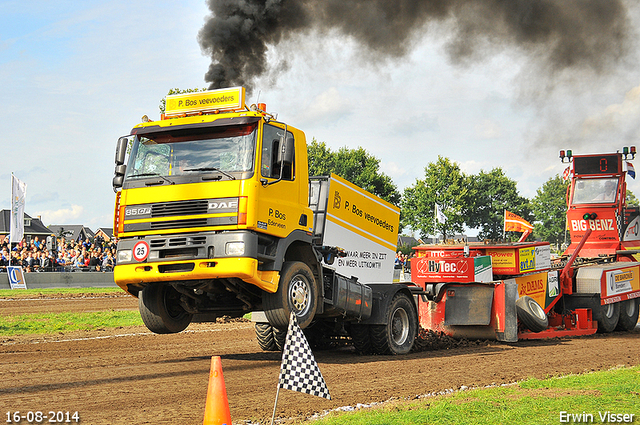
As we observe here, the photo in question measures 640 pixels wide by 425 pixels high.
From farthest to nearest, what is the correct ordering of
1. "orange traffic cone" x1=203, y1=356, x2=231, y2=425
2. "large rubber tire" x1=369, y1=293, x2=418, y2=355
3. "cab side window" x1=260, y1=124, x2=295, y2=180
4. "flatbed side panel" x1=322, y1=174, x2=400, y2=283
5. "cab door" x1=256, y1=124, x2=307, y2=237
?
"large rubber tire" x1=369, y1=293, x2=418, y2=355 → "flatbed side panel" x1=322, y1=174, x2=400, y2=283 → "cab side window" x1=260, y1=124, x2=295, y2=180 → "cab door" x1=256, y1=124, x2=307, y2=237 → "orange traffic cone" x1=203, y1=356, x2=231, y2=425

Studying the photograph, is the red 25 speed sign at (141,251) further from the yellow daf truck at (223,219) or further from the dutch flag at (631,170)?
the dutch flag at (631,170)

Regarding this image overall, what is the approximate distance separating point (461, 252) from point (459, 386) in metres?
5.74

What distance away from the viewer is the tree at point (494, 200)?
82500 millimetres

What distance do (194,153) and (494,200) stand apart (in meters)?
80.4

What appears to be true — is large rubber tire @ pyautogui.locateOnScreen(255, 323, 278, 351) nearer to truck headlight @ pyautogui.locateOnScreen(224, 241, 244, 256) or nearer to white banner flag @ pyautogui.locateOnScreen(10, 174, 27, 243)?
truck headlight @ pyautogui.locateOnScreen(224, 241, 244, 256)

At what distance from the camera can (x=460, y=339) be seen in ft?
40.7

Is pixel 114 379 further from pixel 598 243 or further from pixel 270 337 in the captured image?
pixel 598 243

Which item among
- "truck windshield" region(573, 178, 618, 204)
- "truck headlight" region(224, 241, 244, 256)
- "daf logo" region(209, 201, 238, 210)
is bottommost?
"truck headlight" region(224, 241, 244, 256)

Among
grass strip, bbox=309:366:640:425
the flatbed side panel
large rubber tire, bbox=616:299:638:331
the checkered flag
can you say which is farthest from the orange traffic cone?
large rubber tire, bbox=616:299:638:331

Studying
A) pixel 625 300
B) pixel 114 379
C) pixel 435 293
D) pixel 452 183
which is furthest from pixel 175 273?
pixel 452 183

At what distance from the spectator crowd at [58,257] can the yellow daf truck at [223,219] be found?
1898cm

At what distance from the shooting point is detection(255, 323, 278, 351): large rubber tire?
36.3 ft

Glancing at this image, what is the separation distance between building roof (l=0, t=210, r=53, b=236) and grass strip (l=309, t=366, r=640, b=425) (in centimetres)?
7523

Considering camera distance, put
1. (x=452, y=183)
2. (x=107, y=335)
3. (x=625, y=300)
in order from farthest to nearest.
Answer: (x=452, y=183)
(x=625, y=300)
(x=107, y=335)
